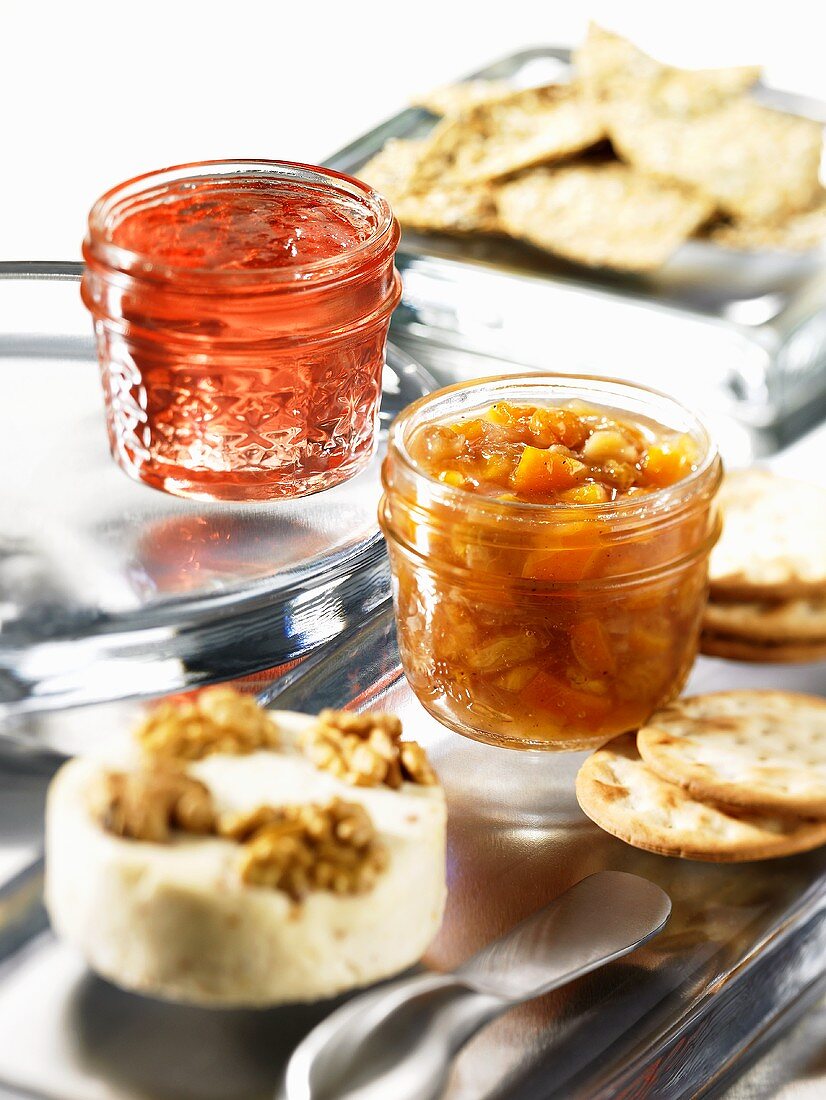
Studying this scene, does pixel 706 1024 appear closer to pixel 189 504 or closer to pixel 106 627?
pixel 106 627

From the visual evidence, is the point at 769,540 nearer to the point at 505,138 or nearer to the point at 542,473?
the point at 542,473

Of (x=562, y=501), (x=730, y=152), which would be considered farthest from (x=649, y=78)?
(x=562, y=501)

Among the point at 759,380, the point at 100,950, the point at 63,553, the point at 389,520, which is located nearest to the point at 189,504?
the point at 63,553

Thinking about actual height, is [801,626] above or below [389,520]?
below

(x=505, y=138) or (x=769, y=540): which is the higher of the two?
(x=505, y=138)

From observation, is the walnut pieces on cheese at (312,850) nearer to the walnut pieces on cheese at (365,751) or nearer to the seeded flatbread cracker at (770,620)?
the walnut pieces on cheese at (365,751)

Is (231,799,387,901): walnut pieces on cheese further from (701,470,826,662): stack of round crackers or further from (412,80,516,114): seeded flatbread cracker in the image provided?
(412,80,516,114): seeded flatbread cracker
